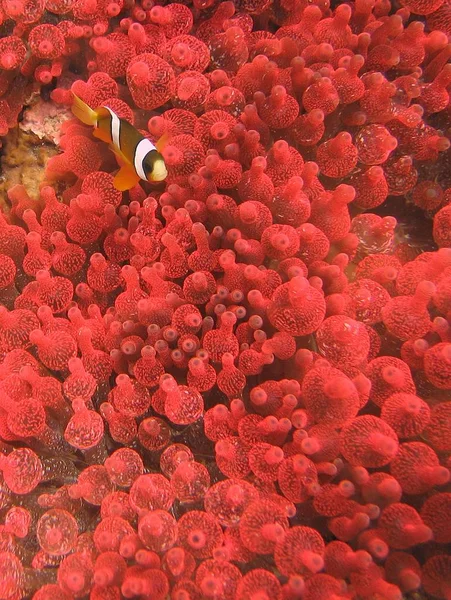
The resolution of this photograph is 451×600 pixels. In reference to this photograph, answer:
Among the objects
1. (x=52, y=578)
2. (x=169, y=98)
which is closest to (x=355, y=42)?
(x=169, y=98)

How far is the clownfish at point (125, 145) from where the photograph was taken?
136cm

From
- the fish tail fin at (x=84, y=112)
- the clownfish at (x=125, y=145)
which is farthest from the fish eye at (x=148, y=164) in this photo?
the fish tail fin at (x=84, y=112)

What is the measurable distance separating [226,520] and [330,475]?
0.24 metres

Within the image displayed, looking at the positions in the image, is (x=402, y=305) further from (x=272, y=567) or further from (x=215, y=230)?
(x=272, y=567)

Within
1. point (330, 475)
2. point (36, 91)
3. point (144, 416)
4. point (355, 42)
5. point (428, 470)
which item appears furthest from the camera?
point (36, 91)

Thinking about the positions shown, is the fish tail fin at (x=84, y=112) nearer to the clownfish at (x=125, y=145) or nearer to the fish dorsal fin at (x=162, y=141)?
the clownfish at (x=125, y=145)

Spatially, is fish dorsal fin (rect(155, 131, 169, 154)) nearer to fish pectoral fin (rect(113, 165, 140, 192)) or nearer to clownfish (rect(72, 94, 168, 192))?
clownfish (rect(72, 94, 168, 192))

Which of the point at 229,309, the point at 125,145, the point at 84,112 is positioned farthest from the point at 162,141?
the point at 229,309

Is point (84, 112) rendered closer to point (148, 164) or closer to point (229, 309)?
point (148, 164)

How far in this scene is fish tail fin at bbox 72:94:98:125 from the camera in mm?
1500

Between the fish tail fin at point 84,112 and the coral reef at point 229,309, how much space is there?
0.23 feet

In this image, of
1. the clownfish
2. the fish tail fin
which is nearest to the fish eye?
the clownfish

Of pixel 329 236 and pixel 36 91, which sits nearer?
pixel 329 236

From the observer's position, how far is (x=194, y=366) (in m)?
1.12
